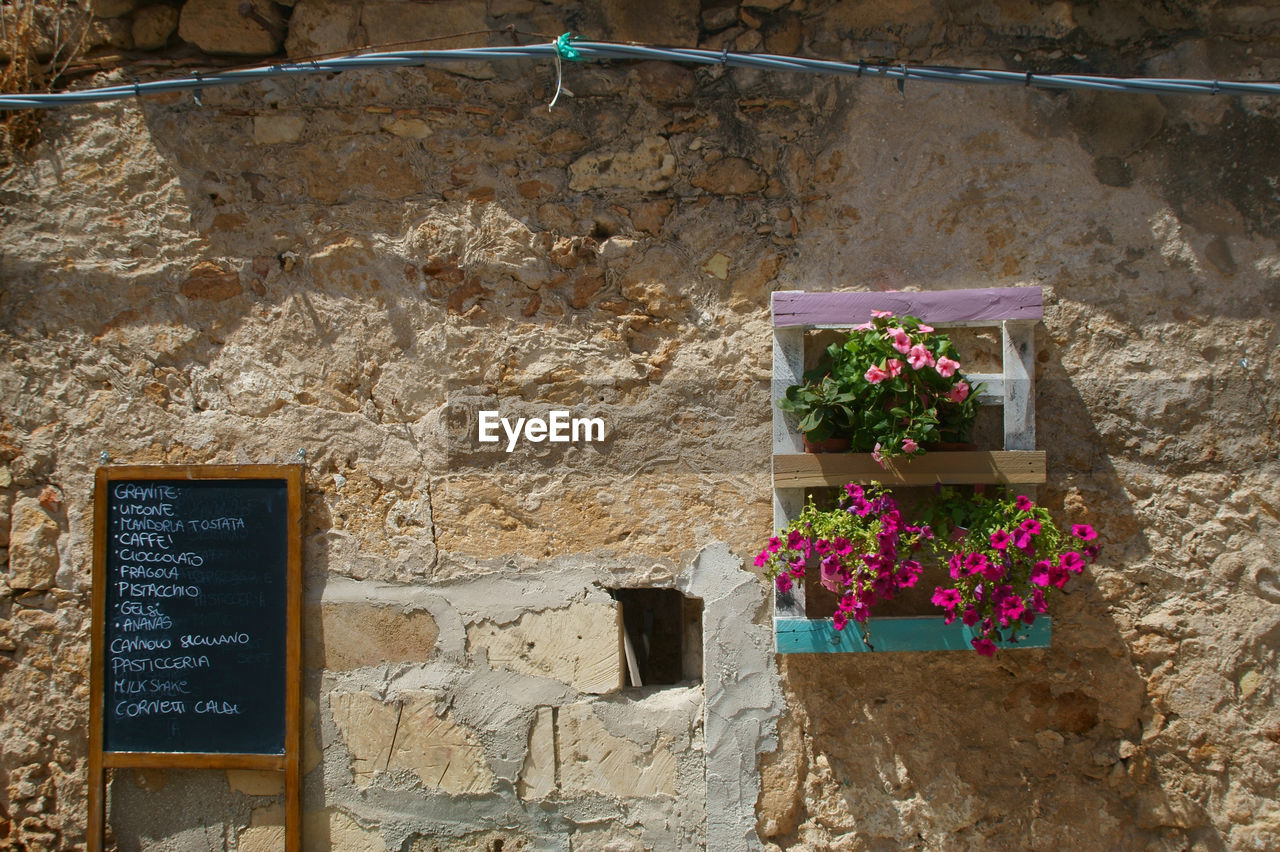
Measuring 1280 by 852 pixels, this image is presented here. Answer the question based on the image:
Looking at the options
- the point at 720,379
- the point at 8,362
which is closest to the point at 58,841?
the point at 8,362

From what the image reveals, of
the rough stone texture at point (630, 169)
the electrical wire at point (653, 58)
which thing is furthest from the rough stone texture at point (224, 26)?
the rough stone texture at point (630, 169)

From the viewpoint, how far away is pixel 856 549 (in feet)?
7.09

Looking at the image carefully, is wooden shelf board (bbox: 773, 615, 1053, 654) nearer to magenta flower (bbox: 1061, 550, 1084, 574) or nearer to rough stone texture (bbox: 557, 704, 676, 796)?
magenta flower (bbox: 1061, 550, 1084, 574)

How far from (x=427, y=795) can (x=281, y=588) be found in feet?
2.48

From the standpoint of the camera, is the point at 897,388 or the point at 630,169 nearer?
the point at 897,388

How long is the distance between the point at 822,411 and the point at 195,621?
196cm

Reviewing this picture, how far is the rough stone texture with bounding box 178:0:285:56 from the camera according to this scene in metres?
2.57

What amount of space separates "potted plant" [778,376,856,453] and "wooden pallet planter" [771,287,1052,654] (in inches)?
2.1

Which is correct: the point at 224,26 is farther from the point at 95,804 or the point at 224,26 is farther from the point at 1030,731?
the point at 1030,731

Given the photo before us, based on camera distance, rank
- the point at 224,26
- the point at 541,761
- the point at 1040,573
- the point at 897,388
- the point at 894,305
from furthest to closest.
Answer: the point at 224,26 < the point at 541,761 < the point at 894,305 < the point at 897,388 < the point at 1040,573

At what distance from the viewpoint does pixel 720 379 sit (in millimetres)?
2486

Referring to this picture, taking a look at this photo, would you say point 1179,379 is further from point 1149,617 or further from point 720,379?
point 720,379

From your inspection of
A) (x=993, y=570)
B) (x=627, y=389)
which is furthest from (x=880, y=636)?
(x=627, y=389)

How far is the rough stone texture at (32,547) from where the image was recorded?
2.54 metres
